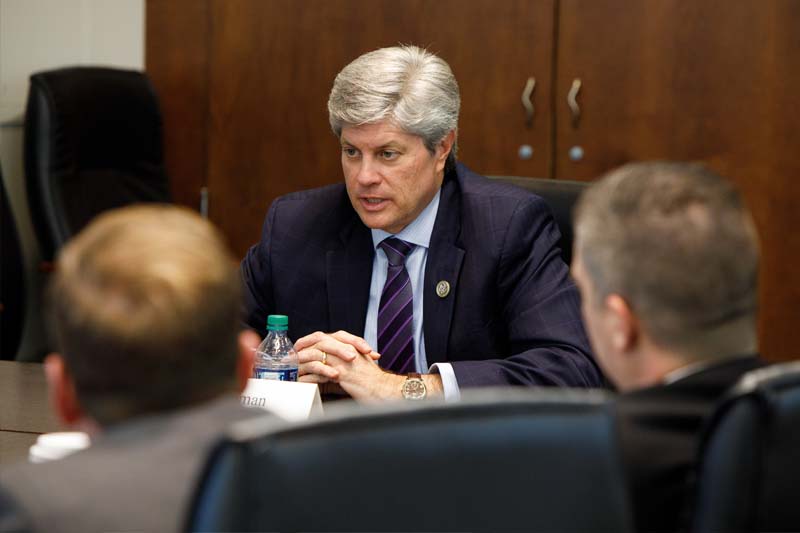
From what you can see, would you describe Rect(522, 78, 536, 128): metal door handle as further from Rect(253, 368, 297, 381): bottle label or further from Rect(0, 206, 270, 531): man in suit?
Rect(0, 206, 270, 531): man in suit

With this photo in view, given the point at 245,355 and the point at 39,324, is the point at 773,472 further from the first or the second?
the point at 39,324

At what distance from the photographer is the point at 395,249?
2627 millimetres

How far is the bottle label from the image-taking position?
7.35 feet

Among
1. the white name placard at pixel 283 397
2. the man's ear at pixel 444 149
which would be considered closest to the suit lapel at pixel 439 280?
the man's ear at pixel 444 149

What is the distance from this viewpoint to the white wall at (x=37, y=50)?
4555 millimetres

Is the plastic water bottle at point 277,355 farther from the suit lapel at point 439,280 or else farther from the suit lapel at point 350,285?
the suit lapel at point 439,280

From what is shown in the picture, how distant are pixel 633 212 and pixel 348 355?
3.31 ft

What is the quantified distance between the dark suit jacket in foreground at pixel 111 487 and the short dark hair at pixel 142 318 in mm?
69

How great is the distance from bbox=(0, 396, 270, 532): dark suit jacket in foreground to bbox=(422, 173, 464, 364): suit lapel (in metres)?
1.57

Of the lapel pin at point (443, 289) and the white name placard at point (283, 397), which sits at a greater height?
the lapel pin at point (443, 289)

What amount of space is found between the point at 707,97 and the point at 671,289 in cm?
298

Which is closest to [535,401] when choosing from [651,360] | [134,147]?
[651,360]

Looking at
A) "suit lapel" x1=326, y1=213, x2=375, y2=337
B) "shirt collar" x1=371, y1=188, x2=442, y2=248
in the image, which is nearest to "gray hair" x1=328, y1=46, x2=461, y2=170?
"shirt collar" x1=371, y1=188, x2=442, y2=248

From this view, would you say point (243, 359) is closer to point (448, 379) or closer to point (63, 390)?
point (63, 390)
